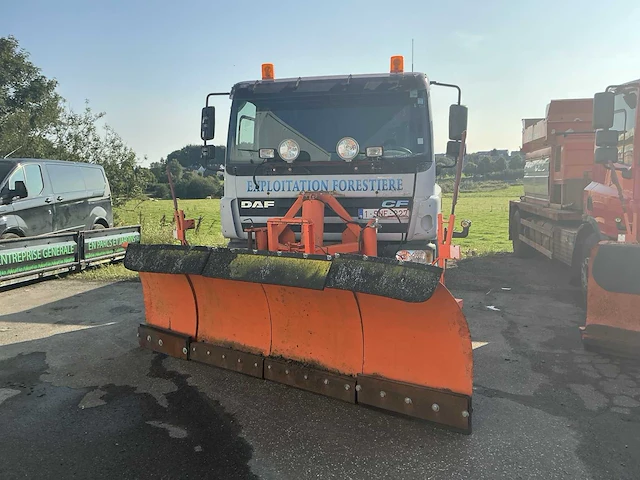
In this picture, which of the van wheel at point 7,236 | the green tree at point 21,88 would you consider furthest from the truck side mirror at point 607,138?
the green tree at point 21,88

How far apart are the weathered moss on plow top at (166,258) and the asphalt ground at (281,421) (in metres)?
0.98

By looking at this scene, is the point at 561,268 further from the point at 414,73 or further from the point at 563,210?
the point at 414,73

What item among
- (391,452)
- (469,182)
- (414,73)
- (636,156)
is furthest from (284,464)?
(469,182)

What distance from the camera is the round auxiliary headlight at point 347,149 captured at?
4961 millimetres

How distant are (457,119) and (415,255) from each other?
1554mm

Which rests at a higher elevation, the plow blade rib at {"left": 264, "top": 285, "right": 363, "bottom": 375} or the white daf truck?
the white daf truck

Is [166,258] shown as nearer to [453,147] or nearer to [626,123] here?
[453,147]

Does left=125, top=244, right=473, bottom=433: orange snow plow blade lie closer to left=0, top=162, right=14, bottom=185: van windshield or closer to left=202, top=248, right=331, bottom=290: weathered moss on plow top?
left=202, top=248, right=331, bottom=290: weathered moss on plow top

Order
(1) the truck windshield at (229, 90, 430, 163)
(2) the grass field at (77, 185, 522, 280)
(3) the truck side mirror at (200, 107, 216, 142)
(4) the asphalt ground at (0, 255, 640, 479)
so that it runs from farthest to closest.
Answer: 1. (2) the grass field at (77, 185, 522, 280)
2. (3) the truck side mirror at (200, 107, 216, 142)
3. (1) the truck windshield at (229, 90, 430, 163)
4. (4) the asphalt ground at (0, 255, 640, 479)

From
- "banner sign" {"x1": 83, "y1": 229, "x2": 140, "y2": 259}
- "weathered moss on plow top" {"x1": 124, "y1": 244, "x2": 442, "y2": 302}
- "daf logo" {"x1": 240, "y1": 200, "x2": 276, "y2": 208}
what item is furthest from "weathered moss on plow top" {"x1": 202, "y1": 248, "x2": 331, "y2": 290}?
"banner sign" {"x1": 83, "y1": 229, "x2": 140, "y2": 259}

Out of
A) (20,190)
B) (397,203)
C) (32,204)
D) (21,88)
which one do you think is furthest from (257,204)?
(21,88)

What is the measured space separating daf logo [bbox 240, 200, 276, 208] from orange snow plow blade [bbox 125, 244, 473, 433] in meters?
1.25

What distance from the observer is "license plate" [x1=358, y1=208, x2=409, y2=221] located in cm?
498

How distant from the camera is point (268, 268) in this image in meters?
3.54
